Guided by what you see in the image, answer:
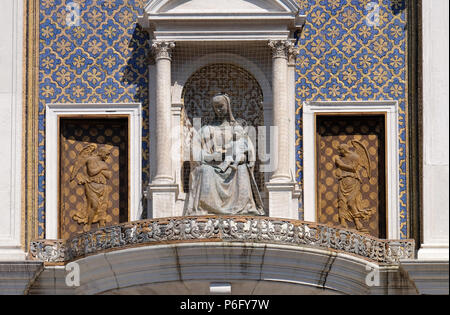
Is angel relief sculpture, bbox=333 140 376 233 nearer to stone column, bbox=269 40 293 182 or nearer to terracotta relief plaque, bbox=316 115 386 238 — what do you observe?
terracotta relief plaque, bbox=316 115 386 238

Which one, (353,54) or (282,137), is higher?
(353,54)

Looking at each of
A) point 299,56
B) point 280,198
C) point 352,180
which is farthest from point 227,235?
point 299,56

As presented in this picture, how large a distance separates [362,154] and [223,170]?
200 cm

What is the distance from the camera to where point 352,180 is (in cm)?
2298

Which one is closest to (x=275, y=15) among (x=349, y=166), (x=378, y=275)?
(x=349, y=166)

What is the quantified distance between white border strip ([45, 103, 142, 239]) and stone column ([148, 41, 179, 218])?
290mm

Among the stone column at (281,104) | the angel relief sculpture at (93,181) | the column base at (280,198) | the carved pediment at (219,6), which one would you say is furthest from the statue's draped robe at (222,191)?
the carved pediment at (219,6)

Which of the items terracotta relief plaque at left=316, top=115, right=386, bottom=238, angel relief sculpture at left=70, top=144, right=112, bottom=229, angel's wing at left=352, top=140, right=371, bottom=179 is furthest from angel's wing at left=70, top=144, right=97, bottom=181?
angel's wing at left=352, top=140, right=371, bottom=179

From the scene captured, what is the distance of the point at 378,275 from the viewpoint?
2164 cm

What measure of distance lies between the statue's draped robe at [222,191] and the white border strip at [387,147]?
0.81 m

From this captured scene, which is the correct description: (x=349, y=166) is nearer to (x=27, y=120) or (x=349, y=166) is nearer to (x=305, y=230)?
(x=305, y=230)

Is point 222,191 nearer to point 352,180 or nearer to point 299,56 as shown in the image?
point 352,180

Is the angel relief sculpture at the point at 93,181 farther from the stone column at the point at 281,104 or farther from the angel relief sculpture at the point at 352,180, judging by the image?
the angel relief sculpture at the point at 352,180

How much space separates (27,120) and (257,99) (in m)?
3.12
